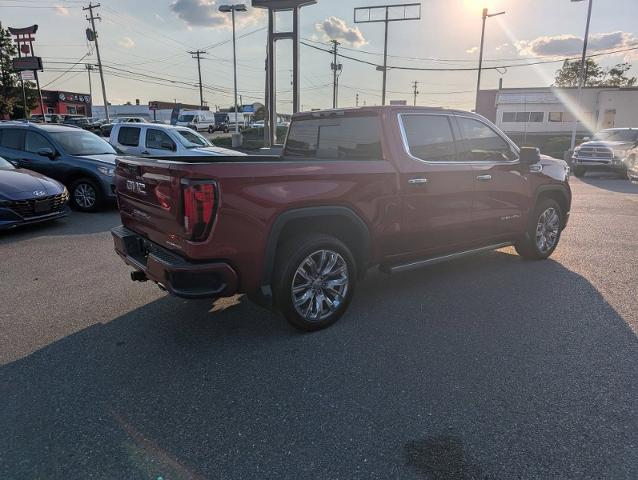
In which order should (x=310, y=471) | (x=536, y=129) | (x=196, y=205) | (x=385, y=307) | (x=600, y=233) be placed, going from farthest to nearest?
(x=536, y=129) → (x=600, y=233) → (x=385, y=307) → (x=196, y=205) → (x=310, y=471)

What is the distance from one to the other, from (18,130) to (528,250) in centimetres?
1016

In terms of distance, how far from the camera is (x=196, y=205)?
3.14 m

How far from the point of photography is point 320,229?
396 cm

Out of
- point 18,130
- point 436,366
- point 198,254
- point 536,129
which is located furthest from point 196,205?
point 536,129

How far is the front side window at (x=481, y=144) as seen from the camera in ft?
16.2

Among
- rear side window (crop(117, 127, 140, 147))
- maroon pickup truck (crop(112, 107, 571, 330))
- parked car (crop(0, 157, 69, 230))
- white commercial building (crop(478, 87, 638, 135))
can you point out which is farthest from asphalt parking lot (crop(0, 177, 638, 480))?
white commercial building (crop(478, 87, 638, 135))

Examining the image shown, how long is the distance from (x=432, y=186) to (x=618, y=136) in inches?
681

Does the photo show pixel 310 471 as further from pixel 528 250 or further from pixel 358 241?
pixel 528 250

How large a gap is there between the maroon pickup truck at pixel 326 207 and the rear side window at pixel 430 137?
0.01 m

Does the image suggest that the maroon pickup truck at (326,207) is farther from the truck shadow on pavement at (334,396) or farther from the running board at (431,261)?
the truck shadow on pavement at (334,396)

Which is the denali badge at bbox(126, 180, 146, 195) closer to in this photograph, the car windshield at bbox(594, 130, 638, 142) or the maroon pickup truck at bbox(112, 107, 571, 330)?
the maroon pickup truck at bbox(112, 107, 571, 330)

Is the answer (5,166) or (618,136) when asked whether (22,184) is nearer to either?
(5,166)

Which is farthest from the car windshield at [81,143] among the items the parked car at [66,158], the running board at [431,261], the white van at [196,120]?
the white van at [196,120]

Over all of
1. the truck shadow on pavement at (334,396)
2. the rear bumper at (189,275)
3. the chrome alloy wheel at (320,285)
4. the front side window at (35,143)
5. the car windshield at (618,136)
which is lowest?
the truck shadow on pavement at (334,396)
